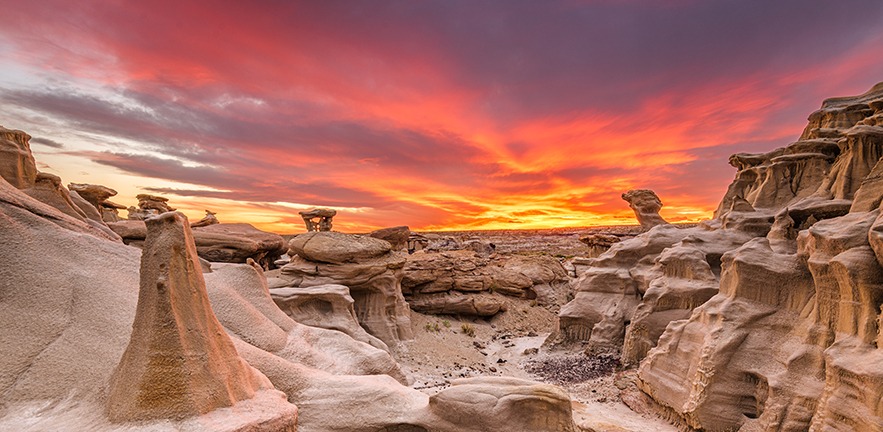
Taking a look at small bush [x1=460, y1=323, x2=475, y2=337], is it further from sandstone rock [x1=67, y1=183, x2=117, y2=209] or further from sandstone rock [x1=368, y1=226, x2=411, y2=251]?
sandstone rock [x1=67, y1=183, x2=117, y2=209]

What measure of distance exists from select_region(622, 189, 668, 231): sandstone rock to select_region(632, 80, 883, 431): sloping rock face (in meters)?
20.8

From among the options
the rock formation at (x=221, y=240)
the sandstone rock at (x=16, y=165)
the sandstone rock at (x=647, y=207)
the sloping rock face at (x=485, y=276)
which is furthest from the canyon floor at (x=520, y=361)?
the sandstone rock at (x=16, y=165)

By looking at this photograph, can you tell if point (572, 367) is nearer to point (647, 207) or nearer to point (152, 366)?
point (152, 366)

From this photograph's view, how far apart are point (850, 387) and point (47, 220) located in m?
16.3

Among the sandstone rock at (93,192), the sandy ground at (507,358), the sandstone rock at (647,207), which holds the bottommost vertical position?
the sandy ground at (507,358)

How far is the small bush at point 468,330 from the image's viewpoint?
23156 mm

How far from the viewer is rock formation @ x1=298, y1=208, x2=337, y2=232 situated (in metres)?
42.3

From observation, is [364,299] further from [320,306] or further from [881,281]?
[881,281]

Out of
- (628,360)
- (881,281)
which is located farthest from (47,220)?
(628,360)

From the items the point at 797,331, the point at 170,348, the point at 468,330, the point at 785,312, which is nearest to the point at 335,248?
the point at 468,330

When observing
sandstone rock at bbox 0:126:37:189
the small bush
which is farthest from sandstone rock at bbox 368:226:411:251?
sandstone rock at bbox 0:126:37:189

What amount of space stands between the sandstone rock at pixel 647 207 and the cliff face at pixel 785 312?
17497 millimetres

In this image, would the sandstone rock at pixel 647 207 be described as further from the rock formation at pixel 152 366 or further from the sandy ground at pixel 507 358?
the rock formation at pixel 152 366

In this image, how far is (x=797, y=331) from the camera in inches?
383
